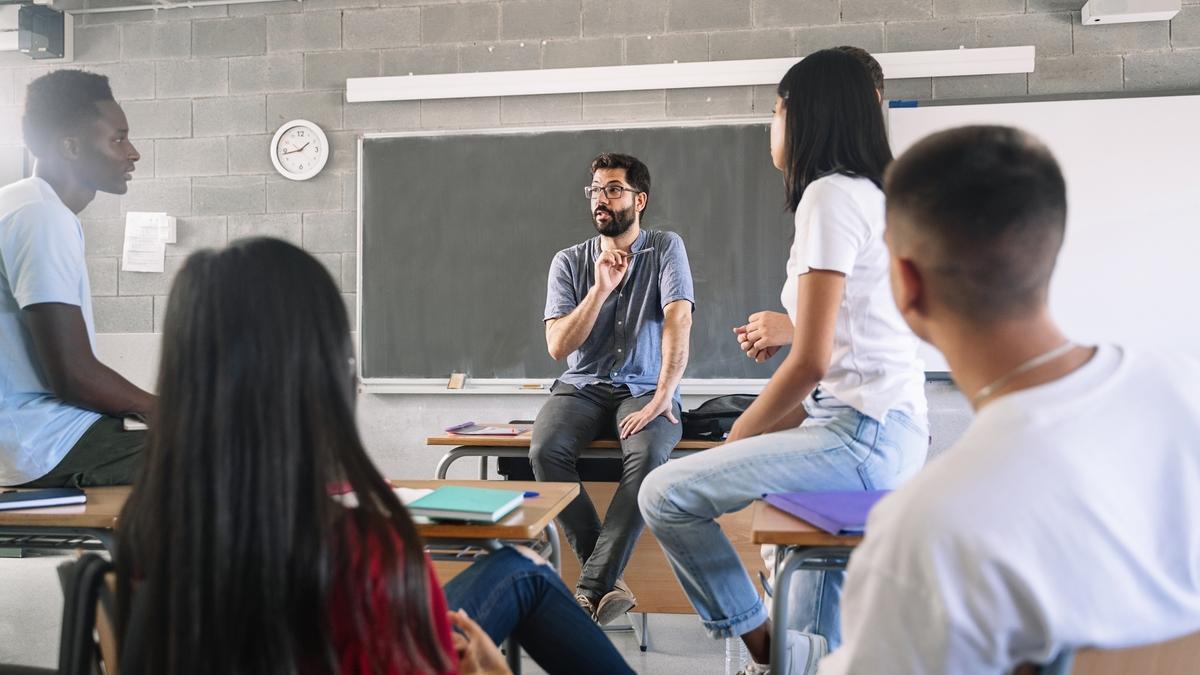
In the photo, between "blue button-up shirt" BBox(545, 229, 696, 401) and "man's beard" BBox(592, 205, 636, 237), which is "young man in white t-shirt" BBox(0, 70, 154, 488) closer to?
"blue button-up shirt" BBox(545, 229, 696, 401)

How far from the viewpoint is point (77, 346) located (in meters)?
1.99

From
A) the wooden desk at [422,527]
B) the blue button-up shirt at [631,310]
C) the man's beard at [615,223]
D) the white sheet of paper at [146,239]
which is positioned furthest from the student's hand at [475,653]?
the white sheet of paper at [146,239]

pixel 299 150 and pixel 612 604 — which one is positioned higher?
pixel 299 150

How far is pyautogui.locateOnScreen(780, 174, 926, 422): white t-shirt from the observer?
166 cm

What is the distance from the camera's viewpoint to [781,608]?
1486mm

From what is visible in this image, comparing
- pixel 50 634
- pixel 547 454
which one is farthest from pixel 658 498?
pixel 50 634

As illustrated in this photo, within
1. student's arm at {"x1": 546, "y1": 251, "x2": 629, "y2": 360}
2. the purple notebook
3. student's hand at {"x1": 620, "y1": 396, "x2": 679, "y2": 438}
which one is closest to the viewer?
the purple notebook

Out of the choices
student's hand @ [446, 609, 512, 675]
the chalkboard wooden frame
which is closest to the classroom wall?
the chalkboard wooden frame

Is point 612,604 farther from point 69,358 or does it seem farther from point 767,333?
point 69,358

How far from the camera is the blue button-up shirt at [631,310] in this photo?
10.1 feet

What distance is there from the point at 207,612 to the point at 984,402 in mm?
782

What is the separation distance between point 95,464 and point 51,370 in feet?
0.75

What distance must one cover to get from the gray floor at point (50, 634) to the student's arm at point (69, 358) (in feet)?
1.37

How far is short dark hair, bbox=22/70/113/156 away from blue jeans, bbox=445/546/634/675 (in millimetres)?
1593
